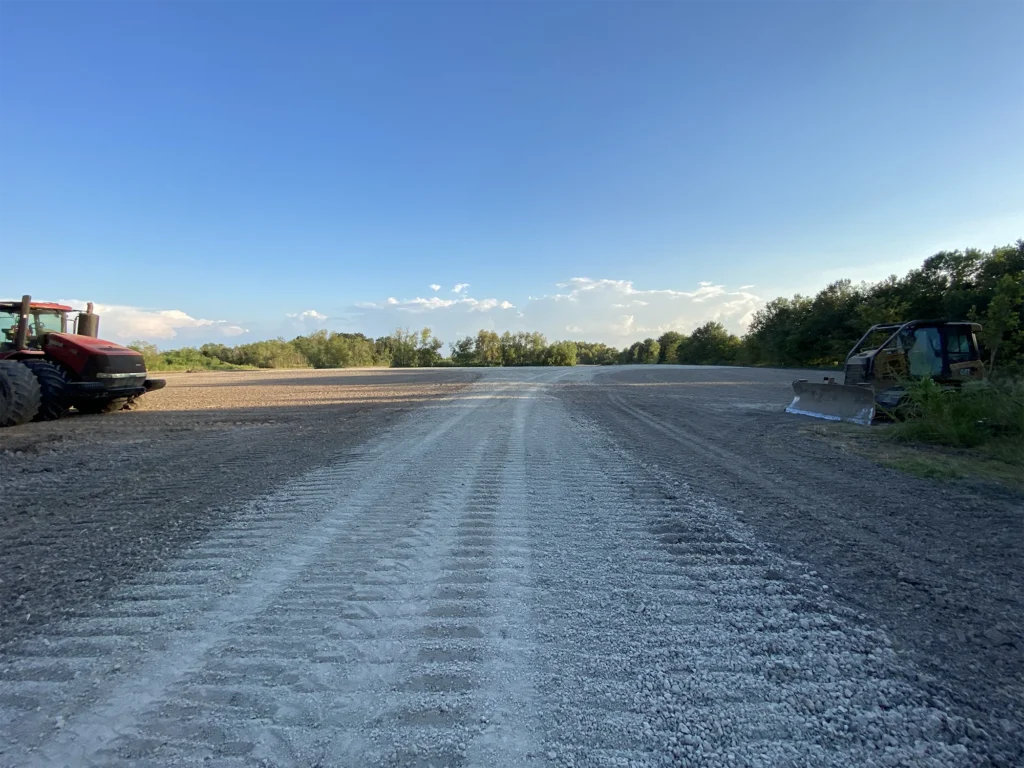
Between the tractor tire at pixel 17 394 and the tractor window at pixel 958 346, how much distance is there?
683 inches

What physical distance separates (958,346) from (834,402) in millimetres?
2693

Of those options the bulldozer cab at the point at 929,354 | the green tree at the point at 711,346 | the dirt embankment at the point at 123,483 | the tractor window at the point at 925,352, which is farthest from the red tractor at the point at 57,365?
the green tree at the point at 711,346

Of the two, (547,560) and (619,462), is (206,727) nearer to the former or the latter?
(547,560)

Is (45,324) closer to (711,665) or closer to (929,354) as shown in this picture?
(711,665)

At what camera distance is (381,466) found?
19.5 feet

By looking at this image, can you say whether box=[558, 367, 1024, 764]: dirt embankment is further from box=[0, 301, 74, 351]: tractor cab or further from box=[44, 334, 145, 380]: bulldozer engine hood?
box=[0, 301, 74, 351]: tractor cab

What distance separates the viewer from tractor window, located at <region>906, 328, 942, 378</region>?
10102 millimetres

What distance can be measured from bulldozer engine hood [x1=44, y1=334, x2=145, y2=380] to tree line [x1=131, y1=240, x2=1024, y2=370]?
56.9 ft

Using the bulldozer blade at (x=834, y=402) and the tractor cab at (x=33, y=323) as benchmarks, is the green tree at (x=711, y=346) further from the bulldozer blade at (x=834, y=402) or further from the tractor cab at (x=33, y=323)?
the tractor cab at (x=33, y=323)

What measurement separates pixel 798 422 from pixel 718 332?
5698 centimetres

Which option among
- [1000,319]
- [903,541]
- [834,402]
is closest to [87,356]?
[903,541]

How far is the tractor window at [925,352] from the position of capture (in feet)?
33.1

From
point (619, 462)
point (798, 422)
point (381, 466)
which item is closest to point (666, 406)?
point (798, 422)

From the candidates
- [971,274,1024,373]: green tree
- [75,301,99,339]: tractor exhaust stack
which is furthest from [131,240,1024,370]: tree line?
[75,301,99,339]: tractor exhaust stack
